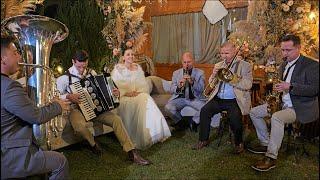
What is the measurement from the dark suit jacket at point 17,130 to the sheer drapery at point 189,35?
509 cm

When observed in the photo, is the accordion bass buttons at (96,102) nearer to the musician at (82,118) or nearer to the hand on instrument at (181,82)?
the musician at (82,118)

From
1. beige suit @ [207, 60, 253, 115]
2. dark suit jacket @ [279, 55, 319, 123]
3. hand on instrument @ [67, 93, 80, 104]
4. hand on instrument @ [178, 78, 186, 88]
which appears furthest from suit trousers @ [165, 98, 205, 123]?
dark suit jacket @ [279, 55, 319, 123]

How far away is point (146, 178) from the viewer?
136 inches

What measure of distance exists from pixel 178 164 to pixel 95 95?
1.15 metres

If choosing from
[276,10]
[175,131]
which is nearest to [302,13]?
[276,10]

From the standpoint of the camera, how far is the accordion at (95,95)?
390 cm

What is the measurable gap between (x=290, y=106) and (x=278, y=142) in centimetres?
37

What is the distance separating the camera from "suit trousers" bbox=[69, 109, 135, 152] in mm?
3896

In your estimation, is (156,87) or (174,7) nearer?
(156,87)

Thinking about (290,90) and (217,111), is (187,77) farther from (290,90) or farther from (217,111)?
(290,90)

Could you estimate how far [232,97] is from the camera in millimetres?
4391

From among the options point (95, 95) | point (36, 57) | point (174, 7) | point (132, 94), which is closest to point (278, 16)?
point (132, 94)

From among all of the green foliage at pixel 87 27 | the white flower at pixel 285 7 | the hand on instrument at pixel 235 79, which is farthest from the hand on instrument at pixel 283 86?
the green foliage at pixel 87 27

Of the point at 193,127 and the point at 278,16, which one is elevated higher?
the point at 278,16
